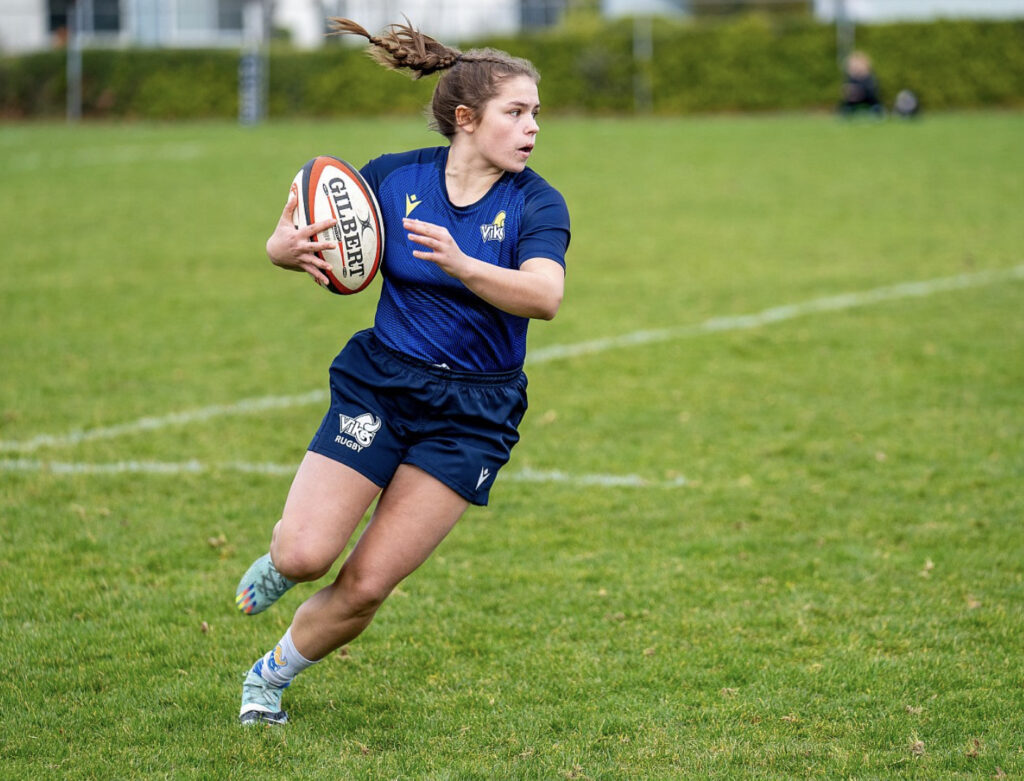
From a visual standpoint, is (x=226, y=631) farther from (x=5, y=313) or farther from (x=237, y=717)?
(x=5, y=313)

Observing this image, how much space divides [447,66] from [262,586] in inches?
76.8

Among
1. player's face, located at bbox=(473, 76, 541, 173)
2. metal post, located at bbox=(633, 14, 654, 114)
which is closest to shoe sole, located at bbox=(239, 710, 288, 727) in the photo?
player's face, located at bbox=(473, 76, 541, 173)

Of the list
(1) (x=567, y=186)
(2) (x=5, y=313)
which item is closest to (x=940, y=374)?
(2) (x=5, y=313)

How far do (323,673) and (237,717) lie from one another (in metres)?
0.50

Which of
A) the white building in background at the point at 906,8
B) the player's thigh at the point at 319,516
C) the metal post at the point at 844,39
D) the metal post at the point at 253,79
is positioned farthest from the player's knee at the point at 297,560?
the white building in background at the point at 906,8

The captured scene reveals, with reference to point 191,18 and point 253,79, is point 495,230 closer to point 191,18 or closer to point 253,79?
point 253,79

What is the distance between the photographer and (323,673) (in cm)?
485

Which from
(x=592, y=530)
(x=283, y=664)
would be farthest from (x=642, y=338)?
(x=283, y=664)

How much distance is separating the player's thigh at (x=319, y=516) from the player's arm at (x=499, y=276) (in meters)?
0.78

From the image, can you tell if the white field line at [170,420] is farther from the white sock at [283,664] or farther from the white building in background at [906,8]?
the white building in background at [906,8]

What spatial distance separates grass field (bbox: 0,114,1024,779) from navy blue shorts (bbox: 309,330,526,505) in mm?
921

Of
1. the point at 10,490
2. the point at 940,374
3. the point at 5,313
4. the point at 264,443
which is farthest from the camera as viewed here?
the point at 5,313

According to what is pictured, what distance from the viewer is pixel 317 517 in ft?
13.6

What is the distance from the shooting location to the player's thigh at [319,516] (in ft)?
13.5
